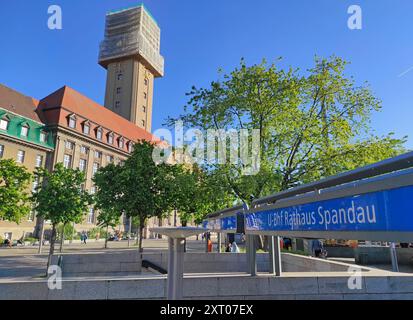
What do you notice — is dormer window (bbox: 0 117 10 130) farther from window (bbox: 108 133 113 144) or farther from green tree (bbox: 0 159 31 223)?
window (bbox: 108 133 113 144)

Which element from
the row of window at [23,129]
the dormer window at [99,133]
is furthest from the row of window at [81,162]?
the row of window at [23,129]

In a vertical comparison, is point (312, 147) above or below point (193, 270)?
above

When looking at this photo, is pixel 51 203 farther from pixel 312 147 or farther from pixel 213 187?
pixel 312 147

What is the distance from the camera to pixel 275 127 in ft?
55.8

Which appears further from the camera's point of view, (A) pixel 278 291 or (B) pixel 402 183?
(A) pixel 278 291

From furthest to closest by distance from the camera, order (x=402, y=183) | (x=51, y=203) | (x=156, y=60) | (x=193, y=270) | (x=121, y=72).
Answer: (x=156, y=60) < (x=121, y=72) < (x=51, y=203) < (x=193, y=270) < (x=402, y=183)

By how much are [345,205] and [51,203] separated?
19.2m

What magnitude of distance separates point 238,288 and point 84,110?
62.3 meters

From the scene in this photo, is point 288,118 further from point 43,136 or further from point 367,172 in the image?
point 43,136

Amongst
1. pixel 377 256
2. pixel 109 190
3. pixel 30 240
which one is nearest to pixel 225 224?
pixel 109 190

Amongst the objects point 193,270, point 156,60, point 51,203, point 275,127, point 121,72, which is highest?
point 156,60

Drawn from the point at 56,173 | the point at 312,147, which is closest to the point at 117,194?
the point at 56,173

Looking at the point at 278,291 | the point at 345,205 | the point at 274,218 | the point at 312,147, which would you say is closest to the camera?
the point at 345,205

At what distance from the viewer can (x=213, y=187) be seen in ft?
54.0
